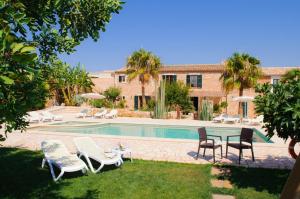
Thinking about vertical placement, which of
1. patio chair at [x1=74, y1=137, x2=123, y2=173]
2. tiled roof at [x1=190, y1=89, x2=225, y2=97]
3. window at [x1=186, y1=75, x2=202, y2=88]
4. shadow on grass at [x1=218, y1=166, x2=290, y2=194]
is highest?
window at [x1=186, y1=75, x2=202, y2=88]

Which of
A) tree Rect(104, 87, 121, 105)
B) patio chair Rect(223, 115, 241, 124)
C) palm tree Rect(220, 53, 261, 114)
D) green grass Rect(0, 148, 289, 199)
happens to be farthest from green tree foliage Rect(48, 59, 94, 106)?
tree Rect(104, 87, 121, 105)

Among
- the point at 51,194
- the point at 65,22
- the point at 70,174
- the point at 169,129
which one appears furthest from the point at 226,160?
the point at 169,129

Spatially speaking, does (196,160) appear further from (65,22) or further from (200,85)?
(200,85)

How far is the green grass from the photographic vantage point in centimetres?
716

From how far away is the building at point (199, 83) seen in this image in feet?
116

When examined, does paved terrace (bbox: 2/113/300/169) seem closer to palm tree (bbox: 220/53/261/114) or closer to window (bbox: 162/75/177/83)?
palm tree (bbox: 220/53/261/114)

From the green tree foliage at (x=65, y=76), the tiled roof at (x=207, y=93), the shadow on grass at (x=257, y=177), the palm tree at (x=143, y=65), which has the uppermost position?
the palm tree at (x=143, y=65)

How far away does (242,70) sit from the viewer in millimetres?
29312

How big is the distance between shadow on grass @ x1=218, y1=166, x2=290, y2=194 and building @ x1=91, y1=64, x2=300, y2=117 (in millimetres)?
25582

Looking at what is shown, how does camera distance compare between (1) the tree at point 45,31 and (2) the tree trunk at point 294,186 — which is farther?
(1) the tree at point 45,31

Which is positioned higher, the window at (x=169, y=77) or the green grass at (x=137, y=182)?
the window at (x=169, y=77)

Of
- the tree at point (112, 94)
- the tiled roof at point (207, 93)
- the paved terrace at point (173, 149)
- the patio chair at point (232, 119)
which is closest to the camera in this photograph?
the paved terrace at point (173, 149)

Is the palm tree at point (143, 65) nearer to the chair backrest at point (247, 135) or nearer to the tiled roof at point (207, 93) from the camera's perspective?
the tiled roof at point (207, 93)

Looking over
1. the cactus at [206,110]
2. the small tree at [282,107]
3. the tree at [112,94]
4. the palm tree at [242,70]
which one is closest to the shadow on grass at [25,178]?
the small tree at [282,107]
